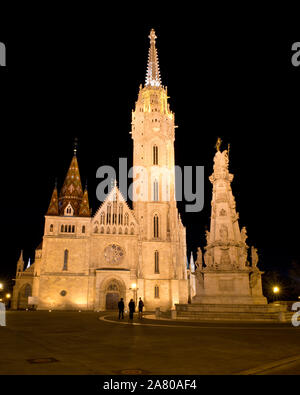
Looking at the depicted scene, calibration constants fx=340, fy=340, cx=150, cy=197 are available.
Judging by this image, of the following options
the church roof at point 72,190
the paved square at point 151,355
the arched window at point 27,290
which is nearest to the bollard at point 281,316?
the paved square at point 151,355

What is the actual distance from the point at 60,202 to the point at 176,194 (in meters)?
19.6

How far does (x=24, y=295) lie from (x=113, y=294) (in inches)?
752

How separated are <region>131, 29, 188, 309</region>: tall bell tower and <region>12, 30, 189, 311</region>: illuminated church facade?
0.14 m

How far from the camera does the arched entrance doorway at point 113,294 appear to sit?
48.2 meters

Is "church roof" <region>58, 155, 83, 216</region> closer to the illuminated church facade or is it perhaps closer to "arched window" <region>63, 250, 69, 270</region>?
the illuminated church facade

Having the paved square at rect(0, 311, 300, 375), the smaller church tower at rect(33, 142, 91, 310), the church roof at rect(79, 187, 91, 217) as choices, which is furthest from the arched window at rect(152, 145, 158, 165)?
the paved square at rect(0, 311, 300, 375)

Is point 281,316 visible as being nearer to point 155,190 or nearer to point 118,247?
point 118,247

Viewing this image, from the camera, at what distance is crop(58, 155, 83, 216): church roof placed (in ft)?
183

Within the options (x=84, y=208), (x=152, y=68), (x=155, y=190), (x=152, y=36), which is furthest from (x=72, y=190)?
(x=152, y=36)

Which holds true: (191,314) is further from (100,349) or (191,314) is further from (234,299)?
(100,349)

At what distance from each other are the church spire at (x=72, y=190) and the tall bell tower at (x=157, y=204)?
9707mm

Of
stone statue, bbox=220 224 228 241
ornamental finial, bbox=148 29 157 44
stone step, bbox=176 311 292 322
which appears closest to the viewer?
stone step, bbox=176 311 292 322

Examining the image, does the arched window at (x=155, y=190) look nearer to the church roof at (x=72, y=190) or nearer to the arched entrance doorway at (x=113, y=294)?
the church roof at (x=72, y=190)

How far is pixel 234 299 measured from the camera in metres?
23.1
